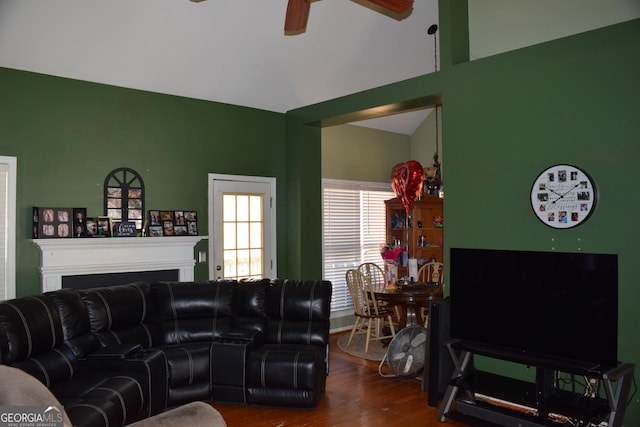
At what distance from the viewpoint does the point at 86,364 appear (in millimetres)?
3676

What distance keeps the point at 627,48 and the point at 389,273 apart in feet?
11.3

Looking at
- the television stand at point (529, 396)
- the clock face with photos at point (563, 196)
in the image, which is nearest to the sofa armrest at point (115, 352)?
the television stand at point (529, 396)

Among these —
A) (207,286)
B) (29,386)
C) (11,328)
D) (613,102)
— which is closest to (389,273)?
(207,286)

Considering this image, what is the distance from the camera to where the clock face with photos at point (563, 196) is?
3653mm

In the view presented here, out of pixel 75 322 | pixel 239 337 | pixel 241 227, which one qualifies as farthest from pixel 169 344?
pixel 241 227

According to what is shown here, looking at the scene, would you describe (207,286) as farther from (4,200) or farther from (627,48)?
(627,48)

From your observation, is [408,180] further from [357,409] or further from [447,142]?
[357,409]

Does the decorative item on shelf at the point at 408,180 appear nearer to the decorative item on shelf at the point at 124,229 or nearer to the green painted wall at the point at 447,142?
the green painted wall at the point at 447,142

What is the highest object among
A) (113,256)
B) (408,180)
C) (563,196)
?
(408,180)

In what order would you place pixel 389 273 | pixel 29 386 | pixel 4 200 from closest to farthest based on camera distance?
pixel 29 386 → pixel 4 200 → pixel 389 273

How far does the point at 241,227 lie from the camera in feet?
20.1

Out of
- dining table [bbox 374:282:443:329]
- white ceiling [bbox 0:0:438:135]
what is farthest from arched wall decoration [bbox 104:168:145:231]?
dining table [bbox 374:282:443:329]

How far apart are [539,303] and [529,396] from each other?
669 millimetres

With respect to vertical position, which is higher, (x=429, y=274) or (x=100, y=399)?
(x=429, y=274)
